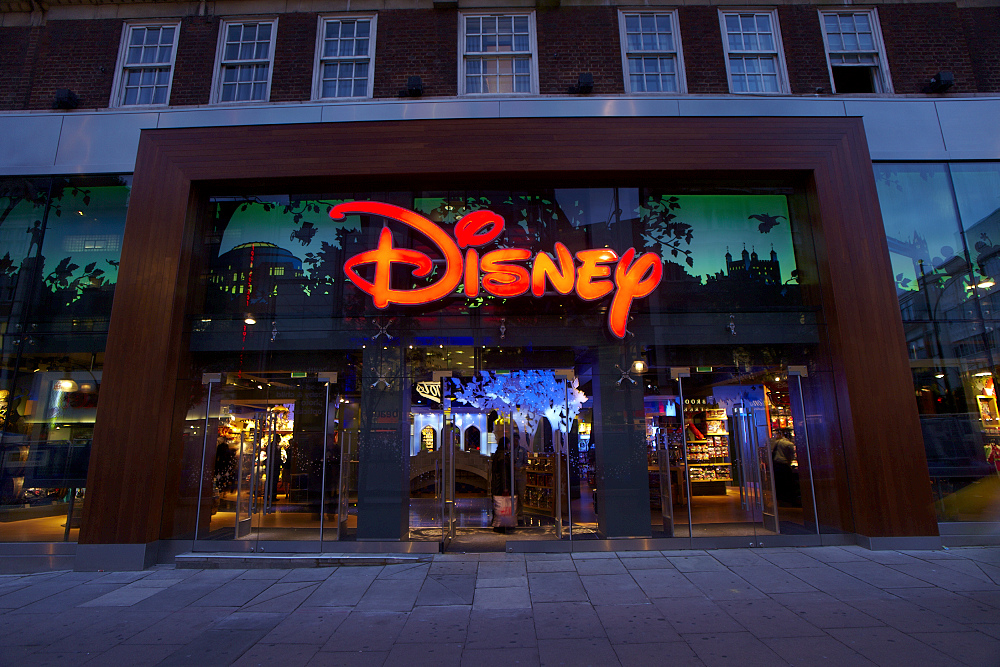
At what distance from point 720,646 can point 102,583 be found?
8345 mm

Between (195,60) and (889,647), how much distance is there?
562 inches

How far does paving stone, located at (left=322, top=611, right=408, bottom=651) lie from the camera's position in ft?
17.0

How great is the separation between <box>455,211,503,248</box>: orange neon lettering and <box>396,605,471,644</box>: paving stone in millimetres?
5921

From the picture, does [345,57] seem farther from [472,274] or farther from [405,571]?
[405,571]

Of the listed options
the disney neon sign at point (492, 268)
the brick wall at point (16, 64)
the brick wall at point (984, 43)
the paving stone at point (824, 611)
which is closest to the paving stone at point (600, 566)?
the paving stone at point (824, 611)

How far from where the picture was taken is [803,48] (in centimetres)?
1062

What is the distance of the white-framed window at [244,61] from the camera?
1056 cm

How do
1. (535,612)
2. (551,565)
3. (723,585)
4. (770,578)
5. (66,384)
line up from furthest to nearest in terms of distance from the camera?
1. (66,384)
2. (551,565)
3. (770,578)
4. (723,585)
5. (535,612)

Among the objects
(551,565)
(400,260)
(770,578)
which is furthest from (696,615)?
(400,260)

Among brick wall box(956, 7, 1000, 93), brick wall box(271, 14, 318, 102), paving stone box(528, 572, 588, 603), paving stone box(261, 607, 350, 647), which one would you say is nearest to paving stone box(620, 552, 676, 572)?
paving stone box(528, 572, 588, 603)

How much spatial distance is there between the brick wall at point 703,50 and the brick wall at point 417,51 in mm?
4712

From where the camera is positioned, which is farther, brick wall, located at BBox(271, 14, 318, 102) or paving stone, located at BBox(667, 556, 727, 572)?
brick wall, located at BBox(271, 14, 318, 102)

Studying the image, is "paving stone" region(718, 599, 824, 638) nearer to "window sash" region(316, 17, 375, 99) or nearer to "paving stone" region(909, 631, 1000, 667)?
"paving stone" region(909, 631, 1000, 667)

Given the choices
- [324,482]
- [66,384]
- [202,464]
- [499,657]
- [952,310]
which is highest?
[952,310]
